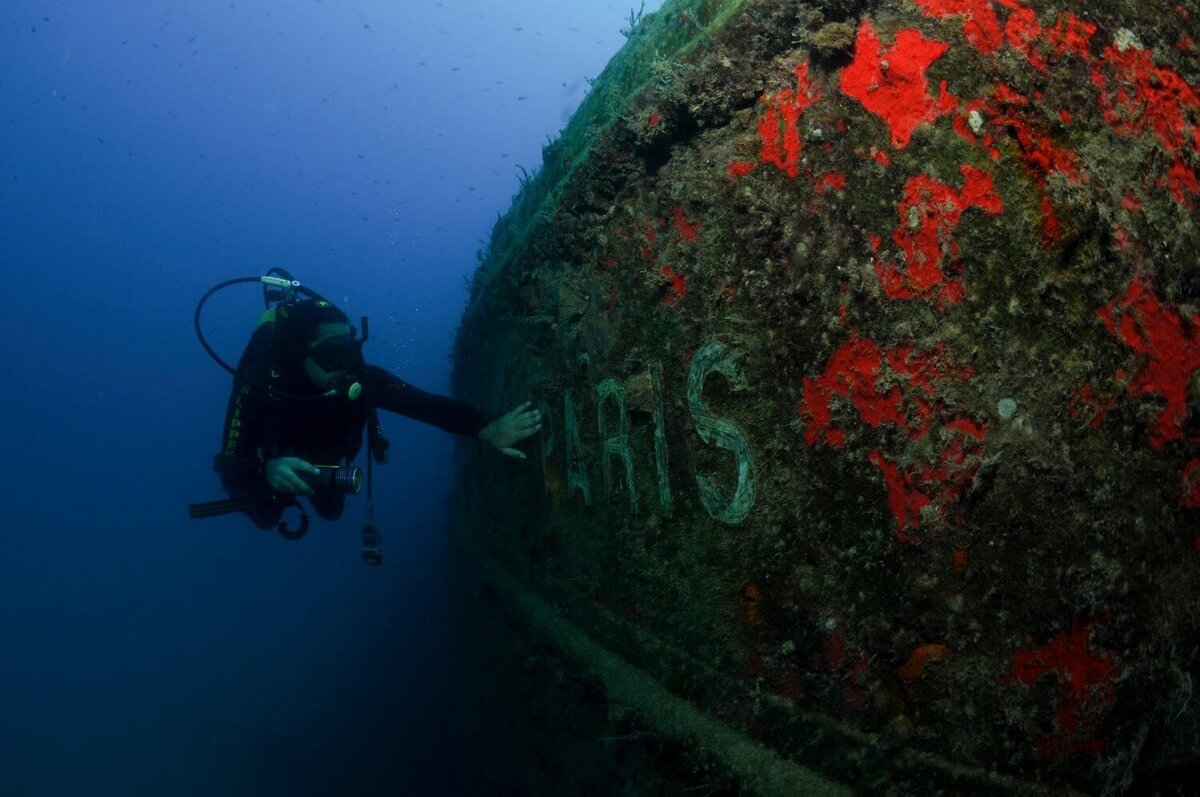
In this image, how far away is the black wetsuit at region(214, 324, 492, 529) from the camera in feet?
14.4

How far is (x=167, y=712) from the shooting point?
47.1 feet

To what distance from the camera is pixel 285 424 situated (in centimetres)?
457

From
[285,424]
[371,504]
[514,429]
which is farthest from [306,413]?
[514,429]

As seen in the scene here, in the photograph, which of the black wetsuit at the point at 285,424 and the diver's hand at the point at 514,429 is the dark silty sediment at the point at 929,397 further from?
the black wetsuit at the point at 285,424

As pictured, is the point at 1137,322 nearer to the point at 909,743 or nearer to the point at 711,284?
the point at 711,284

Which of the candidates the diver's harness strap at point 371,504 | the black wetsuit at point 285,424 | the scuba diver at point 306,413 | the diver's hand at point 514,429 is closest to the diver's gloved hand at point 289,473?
the scuba diver at point 306,413

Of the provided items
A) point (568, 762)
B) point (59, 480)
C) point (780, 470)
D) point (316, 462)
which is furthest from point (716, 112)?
point (59, 480)

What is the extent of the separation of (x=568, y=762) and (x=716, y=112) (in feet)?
8.94

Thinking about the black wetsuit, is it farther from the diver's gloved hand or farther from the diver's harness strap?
the diver's gloved hand

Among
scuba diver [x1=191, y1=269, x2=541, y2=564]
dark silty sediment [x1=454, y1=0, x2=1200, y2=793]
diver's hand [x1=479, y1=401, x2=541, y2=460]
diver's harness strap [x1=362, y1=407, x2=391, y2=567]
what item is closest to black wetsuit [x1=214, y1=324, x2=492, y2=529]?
scuba diver [x1=191, y1=269, x2=541, y2=564]

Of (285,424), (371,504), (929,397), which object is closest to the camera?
(929,397)

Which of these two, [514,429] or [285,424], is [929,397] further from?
[285,424]

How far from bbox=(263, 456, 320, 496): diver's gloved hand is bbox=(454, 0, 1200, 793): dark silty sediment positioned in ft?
9.30

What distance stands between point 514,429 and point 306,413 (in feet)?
7.44
